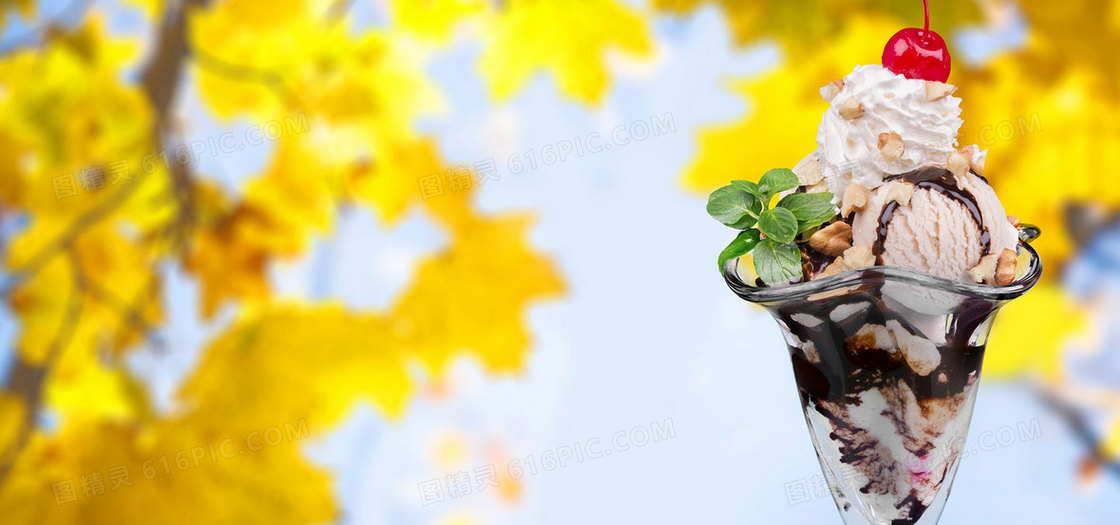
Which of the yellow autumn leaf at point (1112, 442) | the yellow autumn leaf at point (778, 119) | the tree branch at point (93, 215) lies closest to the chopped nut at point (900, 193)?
the yellow autumn leaf at point (778, 119)

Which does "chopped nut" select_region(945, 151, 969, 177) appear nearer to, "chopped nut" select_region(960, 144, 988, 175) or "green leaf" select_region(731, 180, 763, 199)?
"chopped nut" select_region(960, 144, 988, 175)

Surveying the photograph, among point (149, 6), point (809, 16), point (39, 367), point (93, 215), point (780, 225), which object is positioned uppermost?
point (149, 6)

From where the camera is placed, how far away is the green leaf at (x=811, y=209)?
0.56 m

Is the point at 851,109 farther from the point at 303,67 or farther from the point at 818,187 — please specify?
the point at 303,67

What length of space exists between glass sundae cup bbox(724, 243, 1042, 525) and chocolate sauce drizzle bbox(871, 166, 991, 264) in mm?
42

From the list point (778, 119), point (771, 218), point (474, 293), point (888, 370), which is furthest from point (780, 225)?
point (474, 293)

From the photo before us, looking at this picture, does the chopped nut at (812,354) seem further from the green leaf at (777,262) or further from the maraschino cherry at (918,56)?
the maraschino cherry at (918,56)

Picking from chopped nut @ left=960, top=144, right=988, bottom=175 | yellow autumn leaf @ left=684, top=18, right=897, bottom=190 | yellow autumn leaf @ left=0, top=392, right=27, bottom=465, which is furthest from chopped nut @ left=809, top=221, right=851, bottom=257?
yellow autumn leaf @ left=0, top=392, right=27, bottom=465

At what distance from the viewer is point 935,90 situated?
24.1 inches

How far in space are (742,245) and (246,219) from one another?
1403 millimetres

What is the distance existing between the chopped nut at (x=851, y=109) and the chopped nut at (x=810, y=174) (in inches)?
1.6

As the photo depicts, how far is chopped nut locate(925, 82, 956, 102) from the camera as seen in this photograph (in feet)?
2.01

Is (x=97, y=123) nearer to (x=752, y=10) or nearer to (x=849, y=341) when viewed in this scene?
(x=752, y=10)

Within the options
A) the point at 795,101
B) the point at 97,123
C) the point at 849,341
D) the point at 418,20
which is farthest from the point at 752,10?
the point at 97,123
